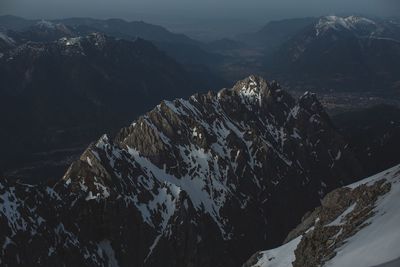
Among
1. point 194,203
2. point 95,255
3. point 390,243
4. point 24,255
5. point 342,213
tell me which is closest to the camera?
point 390,243

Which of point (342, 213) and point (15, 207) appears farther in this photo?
point (15, 207)

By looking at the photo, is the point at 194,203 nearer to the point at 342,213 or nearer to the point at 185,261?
the point at 185,261

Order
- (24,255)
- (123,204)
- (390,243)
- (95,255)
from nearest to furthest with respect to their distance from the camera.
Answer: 1. (390,243)
2. (24,255)
3. (95,255)
4. (123,204)

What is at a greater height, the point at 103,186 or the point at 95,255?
the point at 103,186

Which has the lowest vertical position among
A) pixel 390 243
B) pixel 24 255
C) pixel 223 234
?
pixel 223 234

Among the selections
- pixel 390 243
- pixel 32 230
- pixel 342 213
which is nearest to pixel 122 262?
pixel 32 230

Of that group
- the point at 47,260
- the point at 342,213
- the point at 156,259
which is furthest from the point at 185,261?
the point at 342,213
